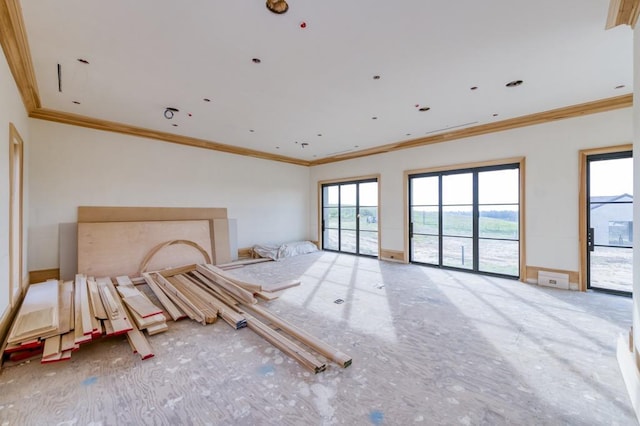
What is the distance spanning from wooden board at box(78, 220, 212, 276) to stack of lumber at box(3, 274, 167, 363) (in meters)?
0.89

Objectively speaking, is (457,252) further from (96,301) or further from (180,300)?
(96,301)

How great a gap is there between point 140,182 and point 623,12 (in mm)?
7033

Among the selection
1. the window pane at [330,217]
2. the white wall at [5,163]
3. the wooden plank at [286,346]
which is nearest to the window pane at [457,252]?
the window pane at [330,217]

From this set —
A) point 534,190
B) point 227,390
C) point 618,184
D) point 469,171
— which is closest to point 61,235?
point 227,390

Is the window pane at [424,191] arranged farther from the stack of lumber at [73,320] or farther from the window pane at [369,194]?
the stack of lumber at [73,320]

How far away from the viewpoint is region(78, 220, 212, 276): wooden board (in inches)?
179

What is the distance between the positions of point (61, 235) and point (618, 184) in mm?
9196

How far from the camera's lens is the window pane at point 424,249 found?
597 centimetres

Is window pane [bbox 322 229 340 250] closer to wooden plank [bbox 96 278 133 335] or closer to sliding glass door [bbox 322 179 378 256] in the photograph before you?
sliding glass door [bbox 322 179 378 256]

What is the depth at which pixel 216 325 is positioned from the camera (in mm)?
3057

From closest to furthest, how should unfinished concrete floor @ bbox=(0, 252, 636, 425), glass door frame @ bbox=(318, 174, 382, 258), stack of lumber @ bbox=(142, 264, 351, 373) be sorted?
1. unfinished concrete floor @ bbox=(0, 252, 636, 425)
2. stack of lumber @ bbox=(142, 264, 351, 373)
3. glass door frame @ bbox=(318, 174, 382, 258)

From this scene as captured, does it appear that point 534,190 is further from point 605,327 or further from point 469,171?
point 605,327

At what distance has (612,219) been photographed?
4.09 meters

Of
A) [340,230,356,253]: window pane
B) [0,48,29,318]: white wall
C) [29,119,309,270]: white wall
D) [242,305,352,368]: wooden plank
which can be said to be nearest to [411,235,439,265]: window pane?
[340,230,356,253]: window pane
